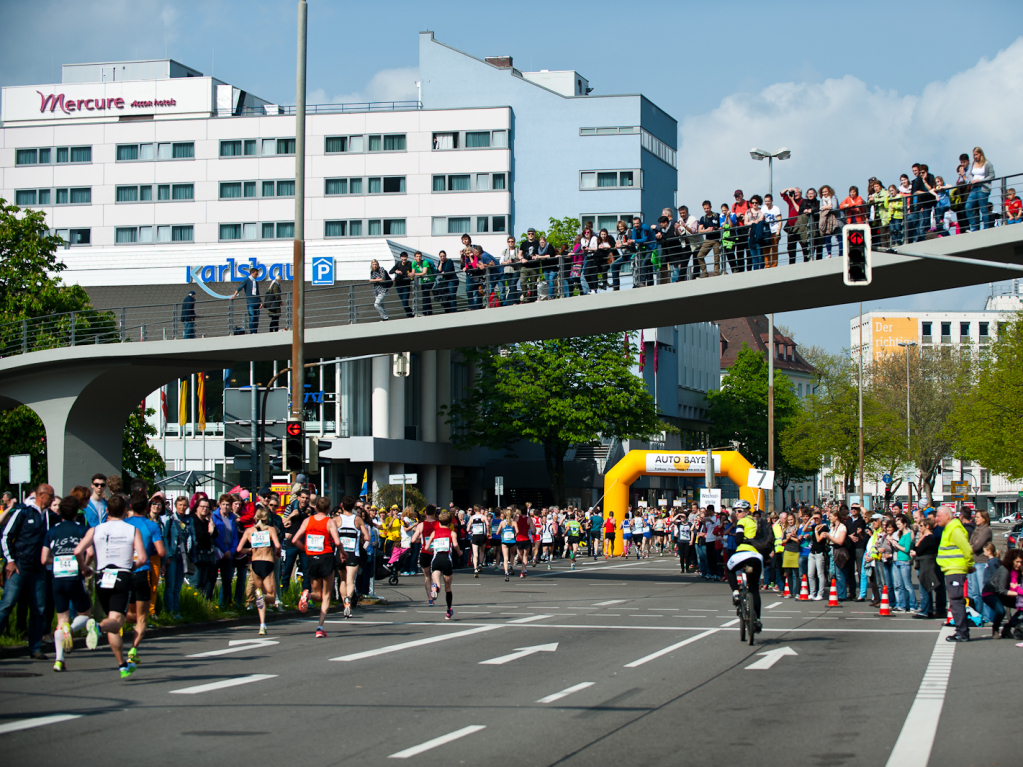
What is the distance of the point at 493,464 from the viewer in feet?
205

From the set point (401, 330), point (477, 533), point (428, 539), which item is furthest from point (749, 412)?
point (428, 539)

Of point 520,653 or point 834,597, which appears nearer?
point 520,653

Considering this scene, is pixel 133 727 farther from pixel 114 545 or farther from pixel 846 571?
pixel 846 571

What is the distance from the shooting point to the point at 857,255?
19141mm

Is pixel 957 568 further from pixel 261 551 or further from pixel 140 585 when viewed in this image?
pixel 140 585

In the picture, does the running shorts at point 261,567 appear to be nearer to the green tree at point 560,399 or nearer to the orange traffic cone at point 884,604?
the orange traffic cone at point 884,604

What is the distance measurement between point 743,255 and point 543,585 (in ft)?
29.6

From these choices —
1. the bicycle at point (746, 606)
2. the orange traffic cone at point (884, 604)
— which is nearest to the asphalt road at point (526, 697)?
the bicycle at point (746, 606)

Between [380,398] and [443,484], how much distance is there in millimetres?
8132

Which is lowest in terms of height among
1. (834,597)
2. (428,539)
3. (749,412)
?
(834,597)

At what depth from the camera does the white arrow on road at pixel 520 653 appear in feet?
43.8

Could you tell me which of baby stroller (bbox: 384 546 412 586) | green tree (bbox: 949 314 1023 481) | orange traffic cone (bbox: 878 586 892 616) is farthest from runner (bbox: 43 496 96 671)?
green tree (bbox: 949 314 1023 481)

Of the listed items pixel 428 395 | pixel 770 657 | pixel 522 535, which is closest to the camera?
pixel 770 657

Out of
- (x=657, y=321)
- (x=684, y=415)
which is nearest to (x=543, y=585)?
(x=657, y=321)
